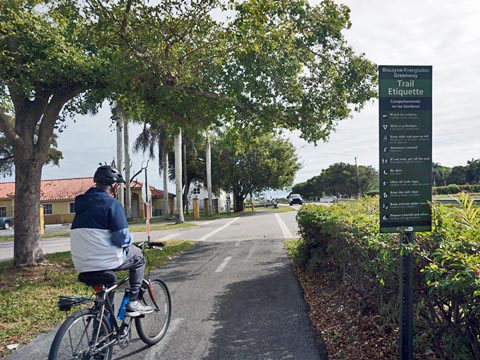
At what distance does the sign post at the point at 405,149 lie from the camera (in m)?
3.33

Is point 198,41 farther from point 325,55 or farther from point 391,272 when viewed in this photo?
point 391,272

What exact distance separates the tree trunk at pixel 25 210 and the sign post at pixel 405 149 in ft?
28.8

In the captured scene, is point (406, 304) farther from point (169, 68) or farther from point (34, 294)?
point (169, 68)

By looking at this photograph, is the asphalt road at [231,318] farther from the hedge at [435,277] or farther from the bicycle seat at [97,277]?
the bicycle seat at [97,277]

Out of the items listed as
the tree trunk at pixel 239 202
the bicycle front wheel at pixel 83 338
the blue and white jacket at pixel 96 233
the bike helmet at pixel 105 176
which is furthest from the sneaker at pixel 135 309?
the tree trunk at pixel 239 202

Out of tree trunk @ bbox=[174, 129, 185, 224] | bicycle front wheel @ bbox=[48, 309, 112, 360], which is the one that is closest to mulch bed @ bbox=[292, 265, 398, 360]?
bicycle front wheel @ bbox=[48, 309, 112, 360]

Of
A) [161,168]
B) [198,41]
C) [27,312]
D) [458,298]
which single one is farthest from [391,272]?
[161,168]

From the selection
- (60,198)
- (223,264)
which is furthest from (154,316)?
(60,198)

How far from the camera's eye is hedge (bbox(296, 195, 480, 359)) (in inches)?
102

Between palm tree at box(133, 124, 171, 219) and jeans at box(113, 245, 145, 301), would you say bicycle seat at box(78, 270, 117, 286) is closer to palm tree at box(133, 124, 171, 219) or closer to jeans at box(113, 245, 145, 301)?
jeans at box(113, 245, 145, 301)

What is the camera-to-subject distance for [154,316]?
4.66 m

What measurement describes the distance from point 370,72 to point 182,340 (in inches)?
408

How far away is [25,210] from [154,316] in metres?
6.31

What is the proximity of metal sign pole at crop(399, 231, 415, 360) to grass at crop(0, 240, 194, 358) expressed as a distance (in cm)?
306
